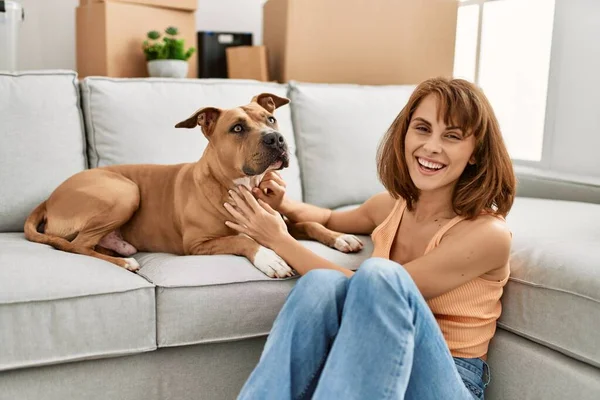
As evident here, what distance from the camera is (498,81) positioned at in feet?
12.2

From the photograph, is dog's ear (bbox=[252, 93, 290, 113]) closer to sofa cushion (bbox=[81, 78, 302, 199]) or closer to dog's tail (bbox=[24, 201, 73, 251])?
sofa cushion (bbox=[81, 78, 302, 199])

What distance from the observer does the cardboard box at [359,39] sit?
3.02m

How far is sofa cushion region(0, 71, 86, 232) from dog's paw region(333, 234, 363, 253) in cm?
104

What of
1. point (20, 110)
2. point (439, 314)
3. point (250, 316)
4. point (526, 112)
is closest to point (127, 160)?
point (20, 110)

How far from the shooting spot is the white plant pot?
2.84 meters

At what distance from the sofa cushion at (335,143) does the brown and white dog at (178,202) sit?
1.57 ft

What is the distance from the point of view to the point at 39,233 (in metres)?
2.02

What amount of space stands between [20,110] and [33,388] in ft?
3.63

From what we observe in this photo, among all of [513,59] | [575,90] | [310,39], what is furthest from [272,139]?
[513,59]

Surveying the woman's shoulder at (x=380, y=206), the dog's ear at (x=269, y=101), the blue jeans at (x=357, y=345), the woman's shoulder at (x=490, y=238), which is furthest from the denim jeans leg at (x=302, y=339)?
the dog's ear at (x=269, y=101)

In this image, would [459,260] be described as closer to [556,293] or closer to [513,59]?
[556,293]

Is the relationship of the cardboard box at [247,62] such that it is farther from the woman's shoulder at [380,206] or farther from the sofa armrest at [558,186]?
the sofa armrest at [558,186]

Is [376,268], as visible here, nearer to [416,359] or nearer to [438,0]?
[416,359]

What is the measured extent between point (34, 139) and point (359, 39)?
170 cm
